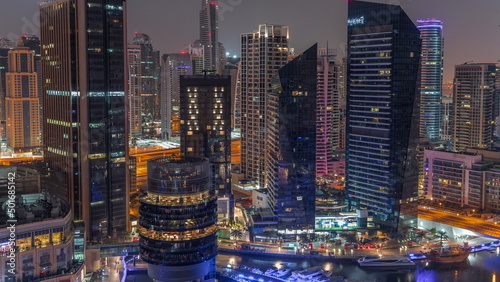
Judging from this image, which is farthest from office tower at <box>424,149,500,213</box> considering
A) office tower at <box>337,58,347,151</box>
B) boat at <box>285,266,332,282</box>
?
office tower at <box>337,58,347,151</box>

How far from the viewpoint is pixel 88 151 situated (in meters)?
25.9

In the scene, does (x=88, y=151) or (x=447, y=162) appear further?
(x=447, y=162)

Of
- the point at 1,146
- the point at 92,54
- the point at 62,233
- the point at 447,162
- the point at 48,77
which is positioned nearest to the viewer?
the point at 62,233

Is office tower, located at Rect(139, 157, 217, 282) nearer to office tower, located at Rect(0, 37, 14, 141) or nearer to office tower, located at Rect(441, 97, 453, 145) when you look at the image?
office tower, located at Rect(0, 37, 14, 141)

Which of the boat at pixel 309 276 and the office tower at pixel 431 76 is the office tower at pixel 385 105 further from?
the office tower at pixel 431 76

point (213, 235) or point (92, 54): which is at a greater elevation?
point (92, 54)

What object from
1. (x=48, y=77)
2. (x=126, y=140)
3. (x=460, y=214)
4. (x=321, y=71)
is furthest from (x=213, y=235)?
(x=321, y=71)

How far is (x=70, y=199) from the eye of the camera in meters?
26.2

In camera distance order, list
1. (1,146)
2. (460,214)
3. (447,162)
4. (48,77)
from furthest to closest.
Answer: (1,146), (447,162), (460,214), (48,77)

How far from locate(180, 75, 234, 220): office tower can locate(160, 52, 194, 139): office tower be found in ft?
78.8

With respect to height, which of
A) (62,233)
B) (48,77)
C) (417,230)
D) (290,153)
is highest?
(48,77)

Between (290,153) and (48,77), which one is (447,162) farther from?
(48,77)

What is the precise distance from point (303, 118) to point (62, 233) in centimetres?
1288

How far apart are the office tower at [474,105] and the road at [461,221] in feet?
44.8
